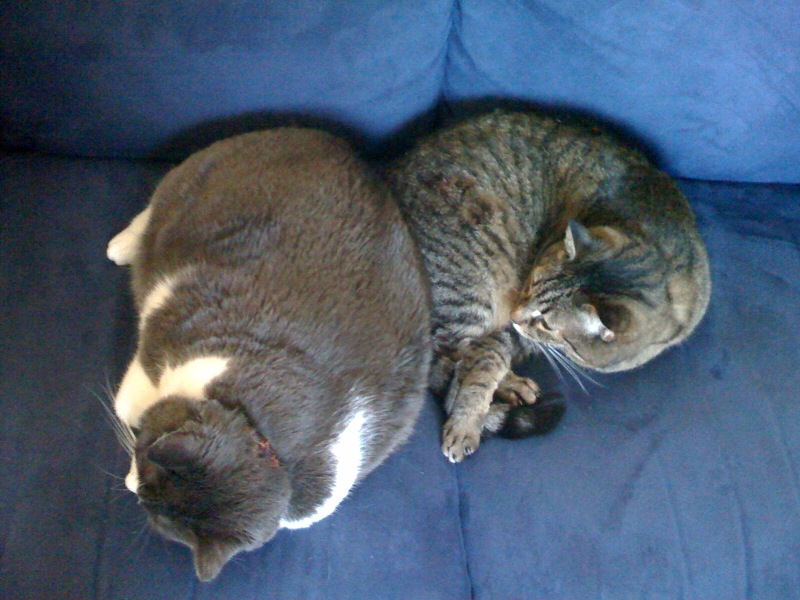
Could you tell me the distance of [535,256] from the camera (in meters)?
1.40

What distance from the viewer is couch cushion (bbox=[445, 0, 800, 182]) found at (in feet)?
4.06

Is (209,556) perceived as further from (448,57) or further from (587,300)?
(448,57)

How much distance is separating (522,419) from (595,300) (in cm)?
30

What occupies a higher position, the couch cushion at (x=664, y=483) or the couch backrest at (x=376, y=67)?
the couch backrest at (x=376, y=67)

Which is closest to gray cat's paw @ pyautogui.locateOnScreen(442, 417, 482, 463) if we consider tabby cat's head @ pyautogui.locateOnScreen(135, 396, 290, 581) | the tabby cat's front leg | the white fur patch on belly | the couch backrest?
the tabby cat's front leg

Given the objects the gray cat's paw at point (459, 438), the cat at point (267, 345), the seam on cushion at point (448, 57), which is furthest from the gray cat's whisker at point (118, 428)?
the seam on cushion at point (448, 57)

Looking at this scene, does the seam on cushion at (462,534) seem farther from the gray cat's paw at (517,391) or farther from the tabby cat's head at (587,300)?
the tabby cat's head at (587,300)

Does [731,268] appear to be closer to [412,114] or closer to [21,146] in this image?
[412,114]

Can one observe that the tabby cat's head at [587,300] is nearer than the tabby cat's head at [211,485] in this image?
No

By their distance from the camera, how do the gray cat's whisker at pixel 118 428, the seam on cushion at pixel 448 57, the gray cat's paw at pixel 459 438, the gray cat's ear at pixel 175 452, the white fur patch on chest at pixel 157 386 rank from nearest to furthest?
1. the gray cat's ear at pixel 175 452
2. the white fur patch on chest at pixel 157 386
3. the gray cat's whisker at pixel 118 428
4. the gray cat's paw at pixel 459 438
5. the seam on cushion at pixel 448 57

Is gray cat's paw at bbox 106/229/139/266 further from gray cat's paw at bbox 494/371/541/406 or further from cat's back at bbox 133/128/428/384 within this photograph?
gray cat's paw at bbox 494/371/541/406

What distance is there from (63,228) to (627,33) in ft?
4.30

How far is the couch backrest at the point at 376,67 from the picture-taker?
1.19 metres

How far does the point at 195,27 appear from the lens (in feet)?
3.91
